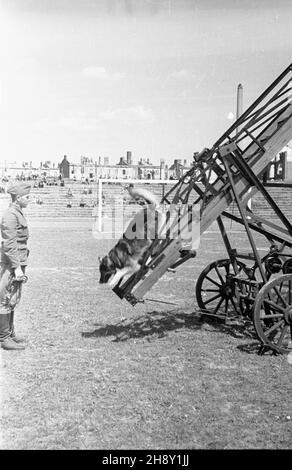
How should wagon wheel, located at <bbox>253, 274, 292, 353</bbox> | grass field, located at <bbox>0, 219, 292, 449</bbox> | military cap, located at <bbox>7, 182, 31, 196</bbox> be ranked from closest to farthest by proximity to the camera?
grass field, located at <bbox>0, 219, 292, 449</bbox>
wagon wheel, located at <bbox>253, 274, 292, 353</bbox>
military cap, located at <bbox>7, 182, 31, 196</bbox>

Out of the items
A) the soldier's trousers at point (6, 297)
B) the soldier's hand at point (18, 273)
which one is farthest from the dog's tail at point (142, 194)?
the soldier's trousers at point (6, 297)

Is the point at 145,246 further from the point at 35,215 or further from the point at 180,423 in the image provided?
the point at 35,215

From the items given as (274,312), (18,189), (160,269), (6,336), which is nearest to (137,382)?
(160,269)

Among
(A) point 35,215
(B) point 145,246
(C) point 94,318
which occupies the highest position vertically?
(B) point 145,246

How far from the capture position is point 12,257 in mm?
6844

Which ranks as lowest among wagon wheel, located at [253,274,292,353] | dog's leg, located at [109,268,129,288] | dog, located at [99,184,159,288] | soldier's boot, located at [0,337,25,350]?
soldier's boot, located at [0,337,25,350]

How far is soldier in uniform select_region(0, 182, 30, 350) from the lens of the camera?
6.86 metres

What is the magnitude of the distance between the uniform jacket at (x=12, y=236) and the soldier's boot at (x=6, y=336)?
32.1 inches

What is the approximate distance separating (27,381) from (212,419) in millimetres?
2265

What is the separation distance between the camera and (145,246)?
709cm

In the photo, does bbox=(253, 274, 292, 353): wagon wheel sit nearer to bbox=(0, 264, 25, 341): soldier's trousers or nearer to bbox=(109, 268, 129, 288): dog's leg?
bbox=(109, 268, 129, 288): dog's leg

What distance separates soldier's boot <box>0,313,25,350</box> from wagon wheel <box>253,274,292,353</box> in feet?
11.0

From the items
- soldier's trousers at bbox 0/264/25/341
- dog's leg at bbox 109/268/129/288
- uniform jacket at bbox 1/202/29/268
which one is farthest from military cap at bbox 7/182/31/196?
dog's leg at bbox 109/268/129/288
